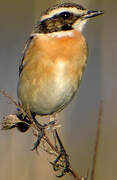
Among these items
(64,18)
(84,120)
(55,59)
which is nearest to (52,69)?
(55,59)

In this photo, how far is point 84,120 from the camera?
5.50 meters

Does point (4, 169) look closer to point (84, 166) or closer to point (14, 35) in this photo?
point (84, 166)

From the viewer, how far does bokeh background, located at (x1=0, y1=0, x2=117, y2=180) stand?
13.7ft

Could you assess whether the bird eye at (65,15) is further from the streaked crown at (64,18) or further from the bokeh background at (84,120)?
the bokeh background at (84,120)

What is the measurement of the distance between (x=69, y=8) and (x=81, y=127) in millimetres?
1843

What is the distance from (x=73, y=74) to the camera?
3631 millimetres

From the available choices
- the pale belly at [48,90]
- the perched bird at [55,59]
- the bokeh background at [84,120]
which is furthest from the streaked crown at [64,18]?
the bokeh background at [84,120]

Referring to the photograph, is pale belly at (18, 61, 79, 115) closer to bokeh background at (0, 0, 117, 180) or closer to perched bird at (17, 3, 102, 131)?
perched bird at (17, 3, 102, 131)

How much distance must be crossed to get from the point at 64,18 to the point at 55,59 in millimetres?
340

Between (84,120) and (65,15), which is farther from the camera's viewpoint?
(84,120)

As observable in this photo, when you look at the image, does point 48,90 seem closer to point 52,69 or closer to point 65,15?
point 52,69

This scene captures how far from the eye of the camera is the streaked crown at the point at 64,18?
12.0 feet

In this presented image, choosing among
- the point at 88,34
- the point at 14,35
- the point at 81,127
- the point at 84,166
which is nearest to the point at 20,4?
the point at 14,35

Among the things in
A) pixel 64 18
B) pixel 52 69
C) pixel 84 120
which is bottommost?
pixel 84 120
